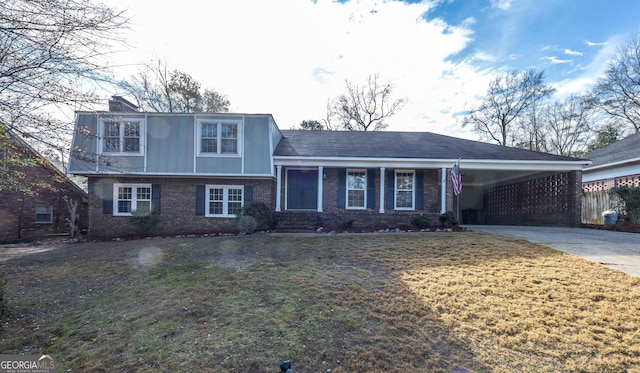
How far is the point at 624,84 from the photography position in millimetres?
20844

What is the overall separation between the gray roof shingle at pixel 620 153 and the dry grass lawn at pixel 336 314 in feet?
36.6

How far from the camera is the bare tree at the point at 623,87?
1975 centimetres

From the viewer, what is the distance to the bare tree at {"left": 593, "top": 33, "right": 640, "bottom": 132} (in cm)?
1975

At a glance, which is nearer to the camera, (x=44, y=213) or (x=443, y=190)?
(x=443, y=190)

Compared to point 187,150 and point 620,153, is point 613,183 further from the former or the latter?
point 187,150

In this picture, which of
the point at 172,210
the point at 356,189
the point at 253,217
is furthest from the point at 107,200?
the point at 356,189

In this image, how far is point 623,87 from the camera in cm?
2100

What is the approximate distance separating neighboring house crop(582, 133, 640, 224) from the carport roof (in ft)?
9.43

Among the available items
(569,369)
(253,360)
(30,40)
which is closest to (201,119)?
(30,40)

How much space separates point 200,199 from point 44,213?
8282 millimetres

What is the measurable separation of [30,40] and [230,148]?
8.23 m

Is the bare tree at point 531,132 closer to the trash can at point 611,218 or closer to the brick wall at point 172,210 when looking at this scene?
the trash can at point 611,218

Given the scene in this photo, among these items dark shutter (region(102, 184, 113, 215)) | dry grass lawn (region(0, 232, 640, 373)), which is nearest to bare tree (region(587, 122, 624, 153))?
dry grass lawn (region(0, 232, 640, 373))

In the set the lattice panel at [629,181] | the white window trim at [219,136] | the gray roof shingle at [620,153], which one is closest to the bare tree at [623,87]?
the gray roof shingle at [620,153]
